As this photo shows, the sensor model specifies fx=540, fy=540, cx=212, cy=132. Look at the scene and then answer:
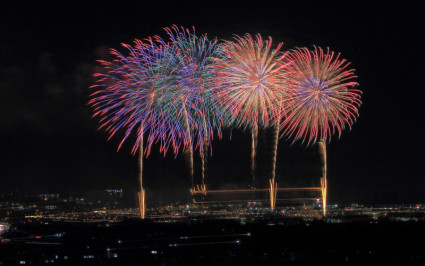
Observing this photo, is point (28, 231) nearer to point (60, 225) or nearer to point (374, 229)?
point (60, 225)

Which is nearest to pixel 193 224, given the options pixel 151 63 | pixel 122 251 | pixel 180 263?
pixel 122 251

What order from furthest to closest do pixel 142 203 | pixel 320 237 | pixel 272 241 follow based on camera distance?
1. pixel 320 237
2. pixel 272 241
3. pixel 142 203

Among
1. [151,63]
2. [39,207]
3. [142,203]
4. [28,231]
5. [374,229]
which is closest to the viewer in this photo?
[151,63]

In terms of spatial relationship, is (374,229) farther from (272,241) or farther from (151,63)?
(151,63)

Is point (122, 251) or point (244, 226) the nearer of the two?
point (122, 251)

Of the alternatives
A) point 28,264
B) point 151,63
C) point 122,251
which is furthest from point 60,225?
point 151,63

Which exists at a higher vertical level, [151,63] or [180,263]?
[151,63]
